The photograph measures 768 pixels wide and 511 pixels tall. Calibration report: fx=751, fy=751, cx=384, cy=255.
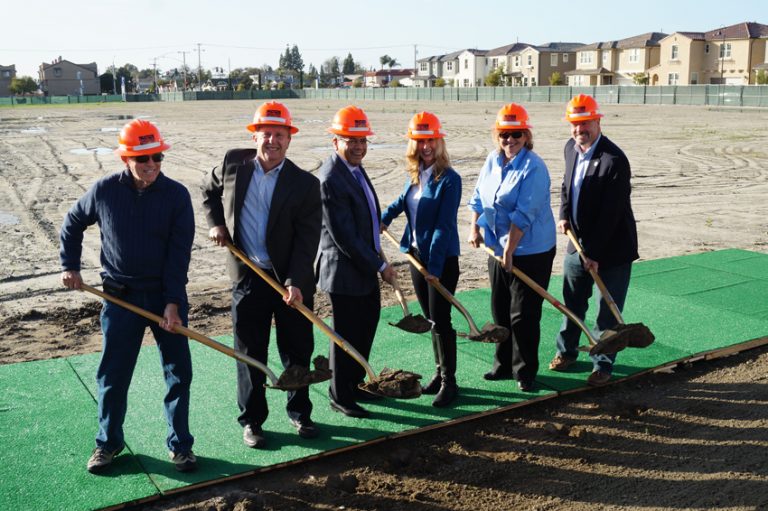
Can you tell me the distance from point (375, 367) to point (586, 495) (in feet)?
7.63

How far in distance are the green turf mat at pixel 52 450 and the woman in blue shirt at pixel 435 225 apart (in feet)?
7.54

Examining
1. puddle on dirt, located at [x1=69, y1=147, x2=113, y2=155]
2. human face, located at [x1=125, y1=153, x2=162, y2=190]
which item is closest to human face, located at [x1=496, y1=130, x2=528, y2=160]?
human face, located at [x1=125, y1=153, x2=162, y2=190]

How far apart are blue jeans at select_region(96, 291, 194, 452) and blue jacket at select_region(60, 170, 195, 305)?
0.14 metres

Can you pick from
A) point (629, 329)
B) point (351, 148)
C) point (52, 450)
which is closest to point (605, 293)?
point (629, 329)

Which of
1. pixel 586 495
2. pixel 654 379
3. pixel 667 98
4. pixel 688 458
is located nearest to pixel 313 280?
pixel 586 495

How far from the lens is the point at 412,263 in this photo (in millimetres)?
5586

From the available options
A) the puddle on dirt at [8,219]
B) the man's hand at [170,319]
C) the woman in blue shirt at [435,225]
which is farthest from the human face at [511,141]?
the puddle on dirt at [8,219]

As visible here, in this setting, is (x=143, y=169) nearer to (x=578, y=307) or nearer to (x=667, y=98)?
(x=578, y=307)

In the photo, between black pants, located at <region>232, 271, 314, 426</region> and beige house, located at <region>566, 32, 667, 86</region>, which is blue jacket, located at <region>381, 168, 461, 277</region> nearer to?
black pants, located at <region>232, 271, 314, 426</region>

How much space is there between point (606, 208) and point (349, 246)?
208cm

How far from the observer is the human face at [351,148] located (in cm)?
504

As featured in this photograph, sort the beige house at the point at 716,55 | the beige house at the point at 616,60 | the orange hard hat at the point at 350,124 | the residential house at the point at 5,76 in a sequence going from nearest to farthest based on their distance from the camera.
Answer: the orange hard hat at the point at 350,124
the beige house at the point at 716,55
the beige house at the point at 616,60
the residential house at the point at 5,76

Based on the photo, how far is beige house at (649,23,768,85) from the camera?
73062 mm

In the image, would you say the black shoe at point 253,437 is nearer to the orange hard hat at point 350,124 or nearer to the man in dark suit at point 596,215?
the orange hard hat at point 350,124
